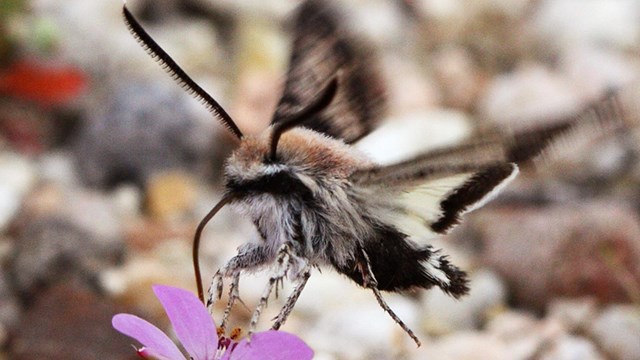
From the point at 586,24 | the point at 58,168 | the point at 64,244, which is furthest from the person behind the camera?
the point at 586,24

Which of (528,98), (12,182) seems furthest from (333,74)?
(528,98)

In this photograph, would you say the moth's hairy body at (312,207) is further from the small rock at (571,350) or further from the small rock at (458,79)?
the small rock at (458,79)

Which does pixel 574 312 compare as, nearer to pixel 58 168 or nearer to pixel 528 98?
pixel 528 98

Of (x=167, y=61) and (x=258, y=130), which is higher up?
(x=258, y=130)

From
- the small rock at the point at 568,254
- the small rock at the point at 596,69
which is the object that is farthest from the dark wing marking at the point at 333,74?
the small rock at the point at 596,69

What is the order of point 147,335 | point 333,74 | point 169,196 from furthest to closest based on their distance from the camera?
point 169,196
point 333,74
point 147,335

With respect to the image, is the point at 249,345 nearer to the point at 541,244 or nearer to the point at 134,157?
the point at 541,244

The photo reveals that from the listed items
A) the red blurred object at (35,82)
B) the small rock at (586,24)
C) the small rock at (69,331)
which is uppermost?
the red blurred object at (35,82)

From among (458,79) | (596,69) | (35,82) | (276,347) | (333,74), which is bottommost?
(276,347)
